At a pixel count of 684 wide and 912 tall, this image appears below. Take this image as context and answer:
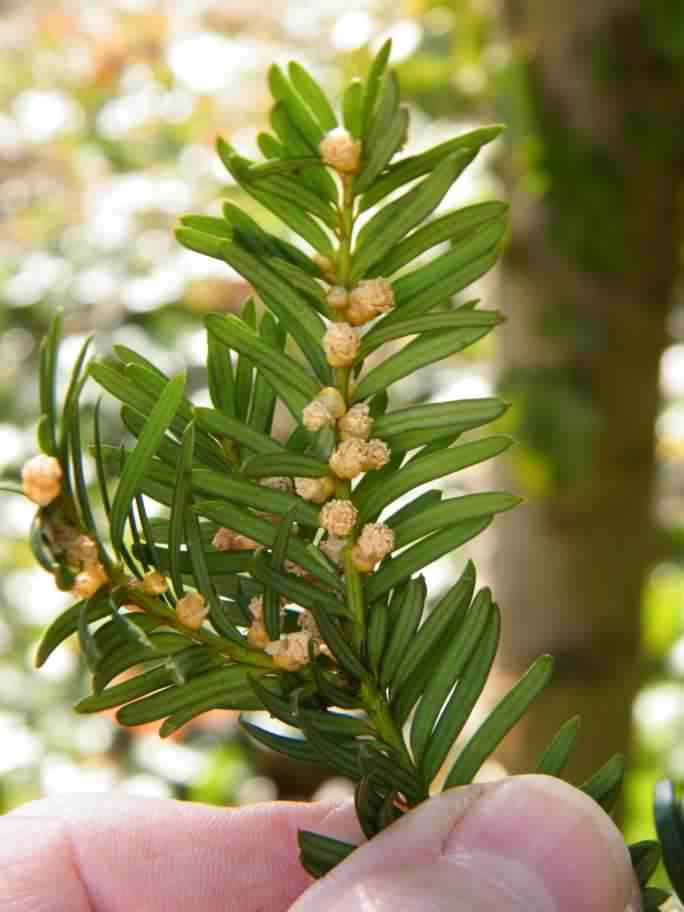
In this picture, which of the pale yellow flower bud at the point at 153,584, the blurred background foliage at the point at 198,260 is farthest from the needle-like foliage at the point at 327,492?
the blurred background foliage at the point at 198,260

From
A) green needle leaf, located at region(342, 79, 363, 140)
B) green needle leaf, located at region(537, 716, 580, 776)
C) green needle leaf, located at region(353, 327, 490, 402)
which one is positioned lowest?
green needle leaf, located at region(537, 716, 580, 776)

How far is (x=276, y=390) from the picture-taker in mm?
281

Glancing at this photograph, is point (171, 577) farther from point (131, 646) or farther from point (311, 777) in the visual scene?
point (311, 777)

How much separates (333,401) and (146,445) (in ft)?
0.15

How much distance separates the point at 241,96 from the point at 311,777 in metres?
0.80

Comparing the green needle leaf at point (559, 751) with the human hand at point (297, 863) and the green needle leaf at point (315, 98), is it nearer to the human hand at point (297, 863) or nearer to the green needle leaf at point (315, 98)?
the human hand at point (297, 863)

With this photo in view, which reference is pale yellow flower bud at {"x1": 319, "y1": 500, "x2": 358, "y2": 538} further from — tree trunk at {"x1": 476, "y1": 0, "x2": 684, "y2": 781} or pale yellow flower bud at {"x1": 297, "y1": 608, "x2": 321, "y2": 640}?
tree trunk at {"x1": 476, "y1": 0, "x2": 684, "y2": 781}

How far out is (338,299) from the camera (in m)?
0.28

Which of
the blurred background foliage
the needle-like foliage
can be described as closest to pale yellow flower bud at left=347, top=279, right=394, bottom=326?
the needle-like foliage

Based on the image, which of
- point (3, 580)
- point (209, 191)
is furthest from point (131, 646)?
point (3, 580)

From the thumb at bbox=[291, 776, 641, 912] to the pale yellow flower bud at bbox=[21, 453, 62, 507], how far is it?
12 cm

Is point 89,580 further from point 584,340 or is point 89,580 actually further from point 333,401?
point 584,340

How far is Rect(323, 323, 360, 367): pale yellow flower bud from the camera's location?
27cm

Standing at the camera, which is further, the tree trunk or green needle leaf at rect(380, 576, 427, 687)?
the tree trunk
